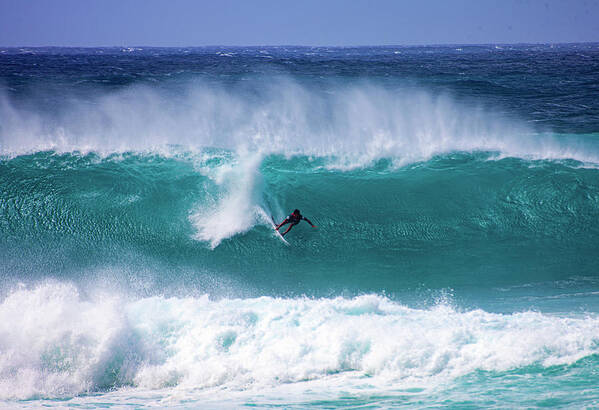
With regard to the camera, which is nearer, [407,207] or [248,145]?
[407,207]

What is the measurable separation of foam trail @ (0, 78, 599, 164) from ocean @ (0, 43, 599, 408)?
0.12 m

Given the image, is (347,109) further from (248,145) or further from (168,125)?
(248,145)

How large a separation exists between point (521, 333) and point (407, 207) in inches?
172

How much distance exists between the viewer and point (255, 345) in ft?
20.9

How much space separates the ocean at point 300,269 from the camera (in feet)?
19.2

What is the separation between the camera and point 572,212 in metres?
9.91

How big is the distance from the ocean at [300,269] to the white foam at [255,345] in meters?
0.02

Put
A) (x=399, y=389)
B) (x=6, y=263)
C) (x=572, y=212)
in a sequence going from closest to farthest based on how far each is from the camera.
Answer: (x=399, y=389) → (x=6, y=263) → (x=572, y=212)

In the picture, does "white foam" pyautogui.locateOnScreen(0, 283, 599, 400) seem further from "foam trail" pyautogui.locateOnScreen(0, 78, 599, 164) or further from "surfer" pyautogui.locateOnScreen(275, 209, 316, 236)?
"foam trail" pyautogui.locateOnScreen(0, 78, 599, 164)

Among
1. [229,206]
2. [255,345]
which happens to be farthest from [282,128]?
[255,345]

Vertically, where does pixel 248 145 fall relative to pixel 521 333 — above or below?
above

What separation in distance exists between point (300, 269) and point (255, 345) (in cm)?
248

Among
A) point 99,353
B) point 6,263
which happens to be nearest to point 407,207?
point 99,353

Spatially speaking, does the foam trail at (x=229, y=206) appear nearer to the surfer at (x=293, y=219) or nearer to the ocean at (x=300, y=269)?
the ocean at (x=300, y=269)
